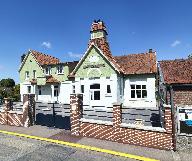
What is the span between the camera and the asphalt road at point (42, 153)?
938 cm

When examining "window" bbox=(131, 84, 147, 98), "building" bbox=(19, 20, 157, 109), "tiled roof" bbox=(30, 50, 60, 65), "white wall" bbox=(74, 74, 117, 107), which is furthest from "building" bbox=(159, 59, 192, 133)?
"tiled roof" bbox=(30, 50, 60, 65)

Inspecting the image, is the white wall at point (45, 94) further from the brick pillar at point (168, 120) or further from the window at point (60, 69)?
the brick pillar at point (168, 120)

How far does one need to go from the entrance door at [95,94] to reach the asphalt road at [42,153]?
13.8 meters

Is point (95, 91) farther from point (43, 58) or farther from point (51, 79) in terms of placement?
point (43, 58)

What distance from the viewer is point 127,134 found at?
11.4 metres

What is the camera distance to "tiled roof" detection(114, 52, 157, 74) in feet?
81.4

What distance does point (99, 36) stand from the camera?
26.6 m

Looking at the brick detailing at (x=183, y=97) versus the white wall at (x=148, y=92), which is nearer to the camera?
the brick detailing at (x=183, y=97)

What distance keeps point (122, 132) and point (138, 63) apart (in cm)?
1631

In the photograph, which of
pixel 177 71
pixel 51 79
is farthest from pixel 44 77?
pixel 177 71

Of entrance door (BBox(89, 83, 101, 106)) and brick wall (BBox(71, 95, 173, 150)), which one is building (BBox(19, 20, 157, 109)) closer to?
entrance door (BBox(89, 83, 101, 106))

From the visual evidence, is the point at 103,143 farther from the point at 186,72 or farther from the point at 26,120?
the point at 186,72

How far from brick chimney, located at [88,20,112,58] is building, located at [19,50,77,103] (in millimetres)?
8865

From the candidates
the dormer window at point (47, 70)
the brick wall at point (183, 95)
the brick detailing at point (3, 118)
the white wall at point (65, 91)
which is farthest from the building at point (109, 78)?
the brick detailing at point (3, 118)
